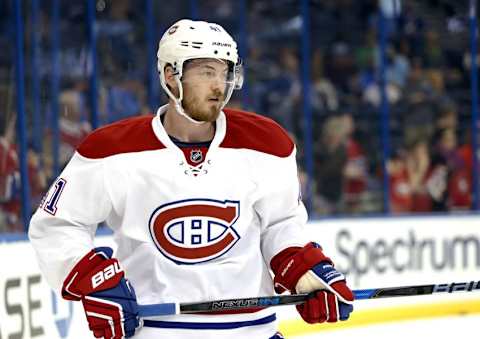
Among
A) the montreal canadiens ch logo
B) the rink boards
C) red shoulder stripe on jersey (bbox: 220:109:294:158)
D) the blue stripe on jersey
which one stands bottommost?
the rink boards

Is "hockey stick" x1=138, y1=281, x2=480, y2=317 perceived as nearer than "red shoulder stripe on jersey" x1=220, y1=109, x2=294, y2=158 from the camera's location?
Yes

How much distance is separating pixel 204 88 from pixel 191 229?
0.34m

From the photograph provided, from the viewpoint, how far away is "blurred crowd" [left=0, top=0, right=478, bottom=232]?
6801 mm

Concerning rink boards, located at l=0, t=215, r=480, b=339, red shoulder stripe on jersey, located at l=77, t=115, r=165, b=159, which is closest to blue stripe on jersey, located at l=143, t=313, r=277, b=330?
red shoulder stripe on jersey, located at l=77, t=115, r=165, b=159

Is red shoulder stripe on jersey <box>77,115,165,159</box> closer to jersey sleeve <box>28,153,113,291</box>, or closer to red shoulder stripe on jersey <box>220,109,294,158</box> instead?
jersey sleeve <box>28,153,113,291</box>

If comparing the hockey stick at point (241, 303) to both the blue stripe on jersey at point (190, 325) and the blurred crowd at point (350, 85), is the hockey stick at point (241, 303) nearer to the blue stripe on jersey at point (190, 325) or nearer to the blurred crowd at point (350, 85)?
the blue stripe on jersey at point (190, 325)

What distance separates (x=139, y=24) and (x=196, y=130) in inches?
150

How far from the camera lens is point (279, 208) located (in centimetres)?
326

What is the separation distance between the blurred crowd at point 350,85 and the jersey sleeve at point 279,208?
3190 mm

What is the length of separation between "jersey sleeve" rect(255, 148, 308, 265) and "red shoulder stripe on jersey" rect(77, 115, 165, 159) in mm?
273

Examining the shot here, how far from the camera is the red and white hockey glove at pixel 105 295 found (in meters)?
3.01

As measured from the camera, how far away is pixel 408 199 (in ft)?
27.5

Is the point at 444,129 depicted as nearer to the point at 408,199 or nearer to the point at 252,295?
the point at 408,199

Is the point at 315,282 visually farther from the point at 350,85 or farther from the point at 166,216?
the point at 350,85
